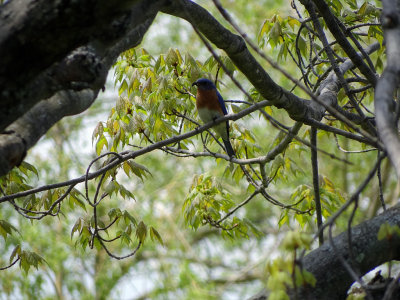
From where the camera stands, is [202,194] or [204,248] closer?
[202,194]

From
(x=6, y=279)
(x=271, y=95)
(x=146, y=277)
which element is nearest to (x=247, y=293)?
(x=146, y=277)

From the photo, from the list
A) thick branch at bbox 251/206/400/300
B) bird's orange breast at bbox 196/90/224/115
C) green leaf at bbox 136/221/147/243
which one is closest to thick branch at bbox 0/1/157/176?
thick branch at bbox 251/206/400/300

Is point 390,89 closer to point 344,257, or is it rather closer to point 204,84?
point 344,257

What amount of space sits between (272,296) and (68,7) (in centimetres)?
124

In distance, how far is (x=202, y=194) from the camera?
4.82 meters

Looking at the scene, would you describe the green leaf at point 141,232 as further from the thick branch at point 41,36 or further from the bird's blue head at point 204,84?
the thick branch at point 41,36

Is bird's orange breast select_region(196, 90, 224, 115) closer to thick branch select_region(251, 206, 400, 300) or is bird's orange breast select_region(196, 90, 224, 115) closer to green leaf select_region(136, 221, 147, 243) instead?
green leaf select_region(136, 221, 147, 243)

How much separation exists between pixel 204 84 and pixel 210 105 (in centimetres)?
43

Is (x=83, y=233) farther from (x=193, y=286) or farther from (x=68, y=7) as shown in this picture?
(x=193, y=286)

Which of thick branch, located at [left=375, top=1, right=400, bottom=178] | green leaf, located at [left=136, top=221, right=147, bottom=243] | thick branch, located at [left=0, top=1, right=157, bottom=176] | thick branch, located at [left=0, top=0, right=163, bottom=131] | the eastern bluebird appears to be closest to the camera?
thick branch, located at [left=375, top=1, right=400, bottom=178]

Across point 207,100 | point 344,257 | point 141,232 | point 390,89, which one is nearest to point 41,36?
point 390,89

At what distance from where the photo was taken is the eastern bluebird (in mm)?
5132

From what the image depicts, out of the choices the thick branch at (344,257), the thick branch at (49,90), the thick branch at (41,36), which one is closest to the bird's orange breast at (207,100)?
the thick branch at (344,257)

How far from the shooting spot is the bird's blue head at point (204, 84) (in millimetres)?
4870
